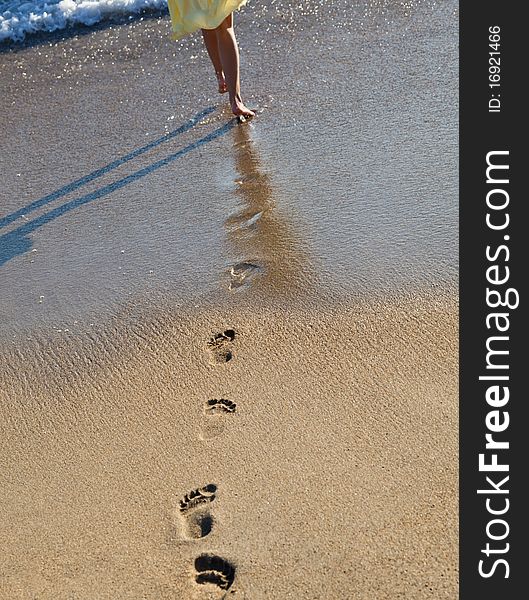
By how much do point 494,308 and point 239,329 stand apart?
888 millimetres

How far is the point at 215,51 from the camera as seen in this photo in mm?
4801

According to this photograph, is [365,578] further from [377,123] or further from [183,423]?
[377,123]

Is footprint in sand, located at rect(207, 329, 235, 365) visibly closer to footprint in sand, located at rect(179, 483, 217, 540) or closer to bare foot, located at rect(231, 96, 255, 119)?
footprint in sand, located at rect(179, 483, 217, 540)

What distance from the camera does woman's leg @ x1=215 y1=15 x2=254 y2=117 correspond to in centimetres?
459

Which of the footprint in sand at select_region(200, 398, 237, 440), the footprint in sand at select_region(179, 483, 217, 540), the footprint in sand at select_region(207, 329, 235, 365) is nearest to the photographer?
the footprint in sand at select_region(179, 483, 217, 540)

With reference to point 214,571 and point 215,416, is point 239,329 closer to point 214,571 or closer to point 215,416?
point 215,416

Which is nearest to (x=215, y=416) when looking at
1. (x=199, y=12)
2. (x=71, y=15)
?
(x=199, y=12)

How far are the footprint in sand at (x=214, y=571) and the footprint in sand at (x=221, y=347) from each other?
2.75 ft

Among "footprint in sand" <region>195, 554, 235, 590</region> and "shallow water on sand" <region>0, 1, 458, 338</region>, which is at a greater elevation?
"shallow water on sand" <region>0, 1, 458, 338</region>

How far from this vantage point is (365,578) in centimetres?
226

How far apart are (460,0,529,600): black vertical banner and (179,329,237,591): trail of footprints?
0.61 metres

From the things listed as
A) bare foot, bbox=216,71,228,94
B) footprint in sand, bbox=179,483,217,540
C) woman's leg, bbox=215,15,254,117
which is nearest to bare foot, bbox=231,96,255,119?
woman's leg, bbox=215,15,254,117

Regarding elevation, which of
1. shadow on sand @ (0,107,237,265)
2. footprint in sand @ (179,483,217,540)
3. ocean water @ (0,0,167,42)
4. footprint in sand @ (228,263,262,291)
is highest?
ocean water @ (0,0,167,42)

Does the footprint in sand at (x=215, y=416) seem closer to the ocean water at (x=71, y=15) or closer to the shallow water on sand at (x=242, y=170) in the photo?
the shallow water on sand at (x=242, y=170)
